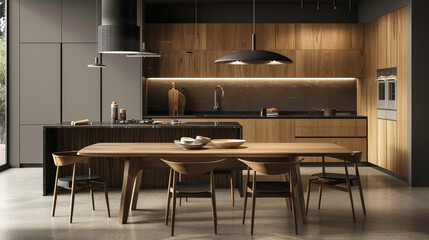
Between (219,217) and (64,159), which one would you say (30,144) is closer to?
(64,159)

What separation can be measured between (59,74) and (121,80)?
104 centimetres

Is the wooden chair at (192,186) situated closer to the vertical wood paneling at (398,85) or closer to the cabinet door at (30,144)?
the vertical wood paneling at (398,85)

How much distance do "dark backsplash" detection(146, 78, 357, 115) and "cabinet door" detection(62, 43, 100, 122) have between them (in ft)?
4.10

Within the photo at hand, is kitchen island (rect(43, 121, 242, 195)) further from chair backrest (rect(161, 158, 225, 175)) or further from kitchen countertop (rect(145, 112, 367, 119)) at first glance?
chair backrest (rect(161, 158, 225, 175))

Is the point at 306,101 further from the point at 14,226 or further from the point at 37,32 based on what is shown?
the point at 14,226

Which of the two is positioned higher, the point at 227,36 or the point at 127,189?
the point at 227,36

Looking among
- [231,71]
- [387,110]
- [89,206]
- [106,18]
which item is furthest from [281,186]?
[231,71]

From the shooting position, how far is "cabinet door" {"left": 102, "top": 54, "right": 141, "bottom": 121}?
9.05 m

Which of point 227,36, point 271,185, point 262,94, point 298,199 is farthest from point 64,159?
point 262,94

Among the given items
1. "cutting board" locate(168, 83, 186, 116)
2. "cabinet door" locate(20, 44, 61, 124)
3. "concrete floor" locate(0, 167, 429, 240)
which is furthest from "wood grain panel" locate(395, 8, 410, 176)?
"cabinet door" locate(20, 44, 61, 124)

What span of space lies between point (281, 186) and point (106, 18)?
2.87m

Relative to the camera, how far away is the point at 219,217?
5508 mm

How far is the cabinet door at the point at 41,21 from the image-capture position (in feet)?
29.6

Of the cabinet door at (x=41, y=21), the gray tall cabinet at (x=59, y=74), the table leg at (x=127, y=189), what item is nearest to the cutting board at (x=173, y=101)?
the gray tall cabinet at (x=59, y=74)
